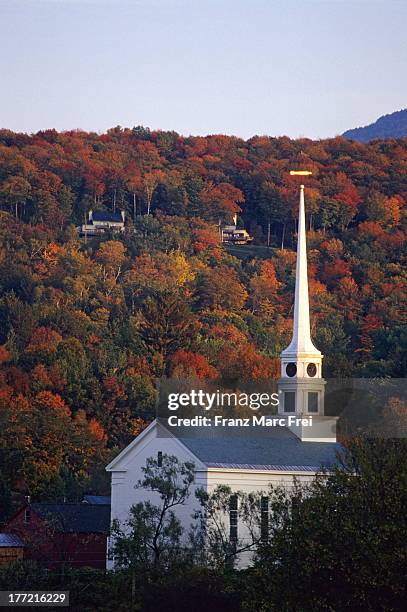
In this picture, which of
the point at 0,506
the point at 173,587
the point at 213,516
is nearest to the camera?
the point at 173,587

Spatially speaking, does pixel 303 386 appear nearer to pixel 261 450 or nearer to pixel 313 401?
pixel 313 401

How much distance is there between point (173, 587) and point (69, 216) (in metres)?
136

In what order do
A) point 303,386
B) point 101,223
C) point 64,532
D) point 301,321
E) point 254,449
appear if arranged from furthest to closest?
point 101,223 < point 301,321 < point 303,386 < point 254,449 < point 64,532

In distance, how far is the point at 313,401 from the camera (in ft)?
216

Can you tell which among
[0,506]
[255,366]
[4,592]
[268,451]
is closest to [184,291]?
[255,366]

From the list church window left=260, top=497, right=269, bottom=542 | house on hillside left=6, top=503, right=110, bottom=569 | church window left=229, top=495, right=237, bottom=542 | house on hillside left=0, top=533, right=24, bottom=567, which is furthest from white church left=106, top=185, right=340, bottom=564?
house on hillside left=0, top=533, right=24, bottom=567

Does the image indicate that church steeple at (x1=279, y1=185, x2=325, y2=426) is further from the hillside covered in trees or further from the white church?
the hillside covered in trees

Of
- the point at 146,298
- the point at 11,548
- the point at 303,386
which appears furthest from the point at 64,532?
the point at 146,298

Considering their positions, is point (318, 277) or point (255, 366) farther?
point (318, 277)

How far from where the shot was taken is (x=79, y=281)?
513 feet

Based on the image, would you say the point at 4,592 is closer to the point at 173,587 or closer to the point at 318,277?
the point at 173,587

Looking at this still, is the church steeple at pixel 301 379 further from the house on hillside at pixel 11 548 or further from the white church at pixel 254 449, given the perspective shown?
the house on hillside at pixel 11 548

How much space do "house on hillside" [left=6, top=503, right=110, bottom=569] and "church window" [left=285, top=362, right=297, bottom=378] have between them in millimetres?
7861

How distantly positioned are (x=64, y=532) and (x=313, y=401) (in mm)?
10125
